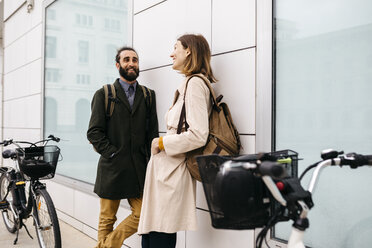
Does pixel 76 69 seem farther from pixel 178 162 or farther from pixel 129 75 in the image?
pixel 178 162

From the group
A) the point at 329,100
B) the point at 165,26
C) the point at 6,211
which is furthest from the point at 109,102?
the point at 6,211

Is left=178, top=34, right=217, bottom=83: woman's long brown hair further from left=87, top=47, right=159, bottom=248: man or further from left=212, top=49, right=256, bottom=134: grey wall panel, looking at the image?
left=87, top=47, right=159, bottom=248: man

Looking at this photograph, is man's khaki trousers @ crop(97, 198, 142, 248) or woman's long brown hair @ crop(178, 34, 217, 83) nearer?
woman's long brown hair @ crop(178, 34, 217, 83)

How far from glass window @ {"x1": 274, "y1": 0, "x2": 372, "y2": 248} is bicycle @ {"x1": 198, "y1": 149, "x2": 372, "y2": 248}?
0.62 metres

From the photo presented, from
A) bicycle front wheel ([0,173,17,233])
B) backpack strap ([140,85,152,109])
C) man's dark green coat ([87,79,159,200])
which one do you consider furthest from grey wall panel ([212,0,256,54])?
bicycle front wheel ([0,173,17,233])

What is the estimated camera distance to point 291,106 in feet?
7.70

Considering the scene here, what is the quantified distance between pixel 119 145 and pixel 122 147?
0.16ft

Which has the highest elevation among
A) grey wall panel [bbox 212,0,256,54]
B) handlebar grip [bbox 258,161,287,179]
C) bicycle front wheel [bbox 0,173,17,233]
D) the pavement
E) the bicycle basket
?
grey wall panel [bbox 212,0,256,54]

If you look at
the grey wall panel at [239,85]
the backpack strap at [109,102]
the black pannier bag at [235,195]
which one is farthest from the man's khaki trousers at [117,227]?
the black pannier bag at [235,195]

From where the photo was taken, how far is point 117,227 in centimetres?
314

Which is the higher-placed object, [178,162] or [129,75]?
[129,75]

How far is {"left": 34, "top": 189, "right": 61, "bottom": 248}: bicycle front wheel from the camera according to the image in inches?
130

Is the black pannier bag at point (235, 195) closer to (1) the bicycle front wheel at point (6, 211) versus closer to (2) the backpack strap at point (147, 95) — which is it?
(2) the backpack strap at point (147, 95)

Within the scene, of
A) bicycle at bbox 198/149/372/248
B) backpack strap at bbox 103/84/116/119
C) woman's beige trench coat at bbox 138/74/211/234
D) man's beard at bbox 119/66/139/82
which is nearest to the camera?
bicycle at bbox 198/149/372/248
